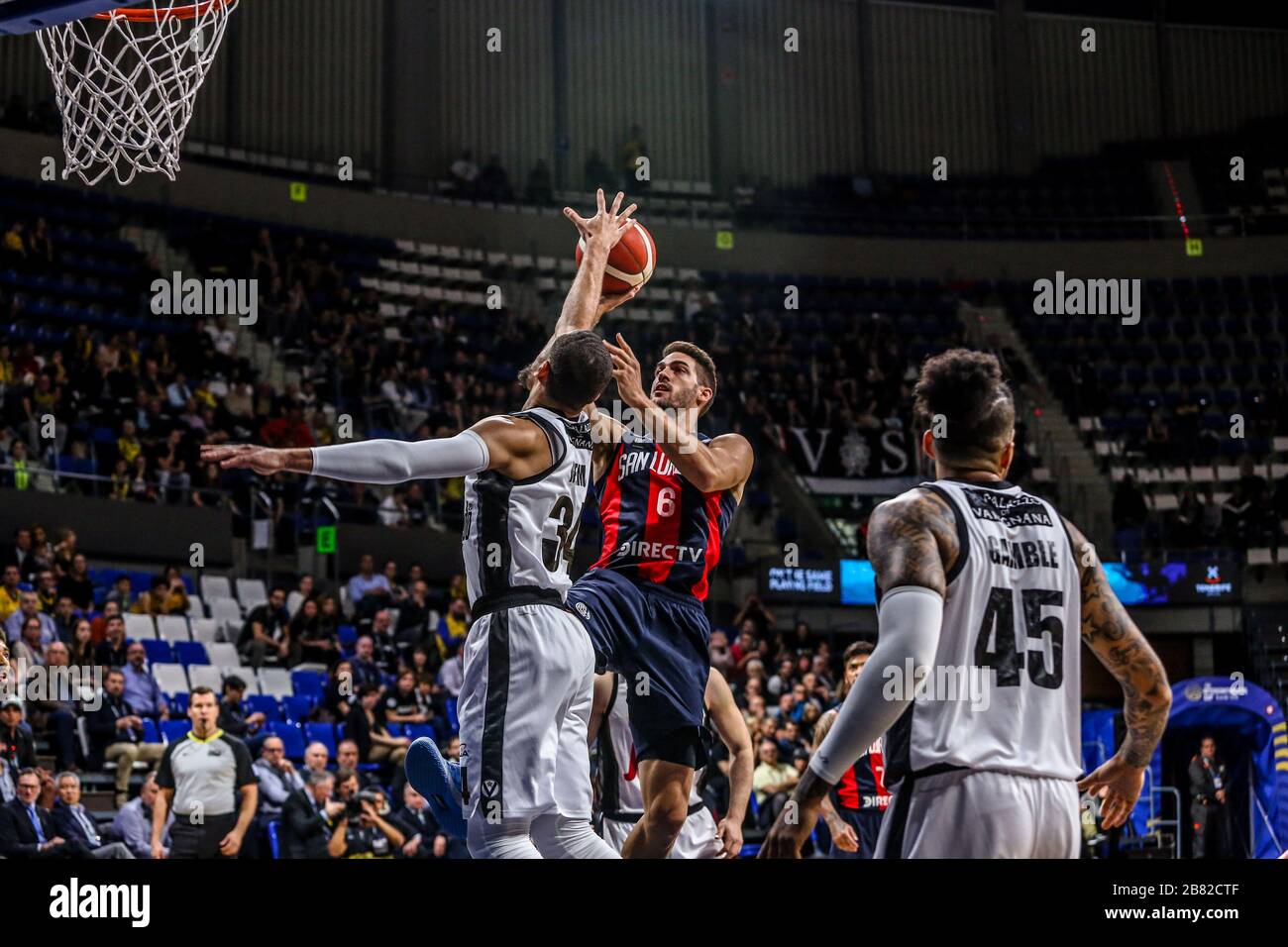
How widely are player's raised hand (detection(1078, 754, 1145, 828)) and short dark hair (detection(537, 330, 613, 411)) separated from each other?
2246 millimetres

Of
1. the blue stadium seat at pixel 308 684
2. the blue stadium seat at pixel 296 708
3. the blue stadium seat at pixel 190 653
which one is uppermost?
the blue stadium seat at pixel 190 653

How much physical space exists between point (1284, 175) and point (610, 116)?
1158 centimetres

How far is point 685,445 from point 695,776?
1440 millimetres

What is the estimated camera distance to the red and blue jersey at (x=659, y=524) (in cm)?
627

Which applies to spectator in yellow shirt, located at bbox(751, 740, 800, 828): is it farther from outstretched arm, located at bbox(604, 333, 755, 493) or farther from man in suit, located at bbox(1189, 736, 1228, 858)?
outstretched arm, located at bbox(604, 333, 755, 493)

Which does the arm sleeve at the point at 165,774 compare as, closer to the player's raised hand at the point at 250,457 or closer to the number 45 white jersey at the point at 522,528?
the number 45 white jersey at the point at 522,528

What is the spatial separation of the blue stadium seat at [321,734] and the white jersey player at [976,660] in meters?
9.27

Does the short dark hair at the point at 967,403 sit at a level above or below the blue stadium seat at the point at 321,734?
above

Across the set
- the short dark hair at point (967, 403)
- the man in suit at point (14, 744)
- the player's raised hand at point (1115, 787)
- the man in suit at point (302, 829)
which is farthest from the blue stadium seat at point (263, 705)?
the short dark hair at point (967, 403)

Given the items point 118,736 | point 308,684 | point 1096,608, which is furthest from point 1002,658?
point 308,684

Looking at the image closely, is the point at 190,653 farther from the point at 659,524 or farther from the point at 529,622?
the point at 529,622

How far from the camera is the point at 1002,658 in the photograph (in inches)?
145

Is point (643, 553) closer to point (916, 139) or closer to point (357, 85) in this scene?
point (357, 85)

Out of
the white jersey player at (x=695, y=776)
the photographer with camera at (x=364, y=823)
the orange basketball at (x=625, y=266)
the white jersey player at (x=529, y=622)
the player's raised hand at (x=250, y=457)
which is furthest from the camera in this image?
the photographer with camera at (x=364, y=823)
